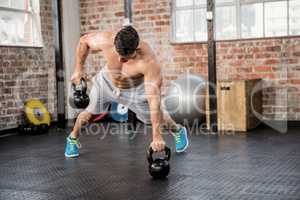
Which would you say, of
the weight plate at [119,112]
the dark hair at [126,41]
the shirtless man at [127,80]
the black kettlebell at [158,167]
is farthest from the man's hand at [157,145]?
the weight plate at [119,112]

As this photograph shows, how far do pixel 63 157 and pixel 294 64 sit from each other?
3.51m

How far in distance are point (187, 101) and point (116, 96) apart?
2.32m

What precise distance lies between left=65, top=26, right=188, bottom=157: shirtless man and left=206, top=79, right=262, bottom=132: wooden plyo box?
1.56 metres

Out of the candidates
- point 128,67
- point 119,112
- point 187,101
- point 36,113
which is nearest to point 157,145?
point 128,67

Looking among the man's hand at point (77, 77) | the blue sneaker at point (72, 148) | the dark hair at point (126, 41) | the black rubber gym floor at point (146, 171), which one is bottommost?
the black rubber gym floor at point (146, 171)

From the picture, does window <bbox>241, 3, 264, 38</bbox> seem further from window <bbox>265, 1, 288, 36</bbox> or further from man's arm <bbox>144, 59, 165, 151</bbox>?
man's arm <bbox>144, 59, 165, 151</bbox>

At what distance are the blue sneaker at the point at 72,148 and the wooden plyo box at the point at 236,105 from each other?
85.1 inches

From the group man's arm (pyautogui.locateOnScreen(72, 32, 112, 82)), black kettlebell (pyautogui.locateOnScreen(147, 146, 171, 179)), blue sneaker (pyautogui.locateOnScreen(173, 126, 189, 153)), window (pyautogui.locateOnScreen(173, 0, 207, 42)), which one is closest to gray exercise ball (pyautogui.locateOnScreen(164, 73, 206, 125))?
window (pyautogui.locateOnScreen(173, 0, 207, 42))

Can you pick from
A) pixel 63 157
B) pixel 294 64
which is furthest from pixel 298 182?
pixel 294 64

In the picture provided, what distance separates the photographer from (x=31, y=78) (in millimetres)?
7125

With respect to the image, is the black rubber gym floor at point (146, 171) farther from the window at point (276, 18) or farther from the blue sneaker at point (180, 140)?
the window at point (276, 18)

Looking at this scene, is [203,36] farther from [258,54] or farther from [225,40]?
[258,54]

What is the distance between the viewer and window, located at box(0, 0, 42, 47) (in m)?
6.72

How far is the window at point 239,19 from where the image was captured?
21.4 ft
